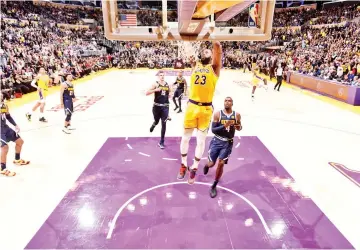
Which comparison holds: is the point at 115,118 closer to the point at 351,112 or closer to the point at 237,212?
the point at 237,212

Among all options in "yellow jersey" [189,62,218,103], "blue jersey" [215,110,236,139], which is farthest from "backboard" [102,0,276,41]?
"blue jersey" [215,110,236,139]

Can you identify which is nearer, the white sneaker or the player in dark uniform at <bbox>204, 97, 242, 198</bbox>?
the player in dark uniform at <bbox>204, 97, 242, 198</bbox>

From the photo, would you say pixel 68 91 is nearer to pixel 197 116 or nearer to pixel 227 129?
pixel 197 116

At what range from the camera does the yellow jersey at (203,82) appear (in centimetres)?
462

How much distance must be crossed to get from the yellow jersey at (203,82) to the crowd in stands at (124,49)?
5.57m

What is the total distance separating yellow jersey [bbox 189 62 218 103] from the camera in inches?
182

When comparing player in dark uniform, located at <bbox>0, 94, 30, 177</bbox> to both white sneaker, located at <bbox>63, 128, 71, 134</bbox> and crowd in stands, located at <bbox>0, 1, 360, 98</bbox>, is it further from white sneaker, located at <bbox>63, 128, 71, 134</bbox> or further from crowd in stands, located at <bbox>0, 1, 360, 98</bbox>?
crowd in stands, located at <bbox>0, 1, 360, 98</bbox>

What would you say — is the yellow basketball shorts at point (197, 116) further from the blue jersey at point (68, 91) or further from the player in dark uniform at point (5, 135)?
the blue jersey at point (68, 91)

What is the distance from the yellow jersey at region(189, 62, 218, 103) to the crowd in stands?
557 centimetres

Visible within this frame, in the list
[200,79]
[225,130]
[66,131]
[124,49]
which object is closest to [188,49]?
[124,49]

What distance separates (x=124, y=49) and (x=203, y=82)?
34.2m

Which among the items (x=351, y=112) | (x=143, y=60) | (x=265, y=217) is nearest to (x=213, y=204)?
(x=265, y=217)

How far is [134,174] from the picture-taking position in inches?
230

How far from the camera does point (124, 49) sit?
36.6 m
